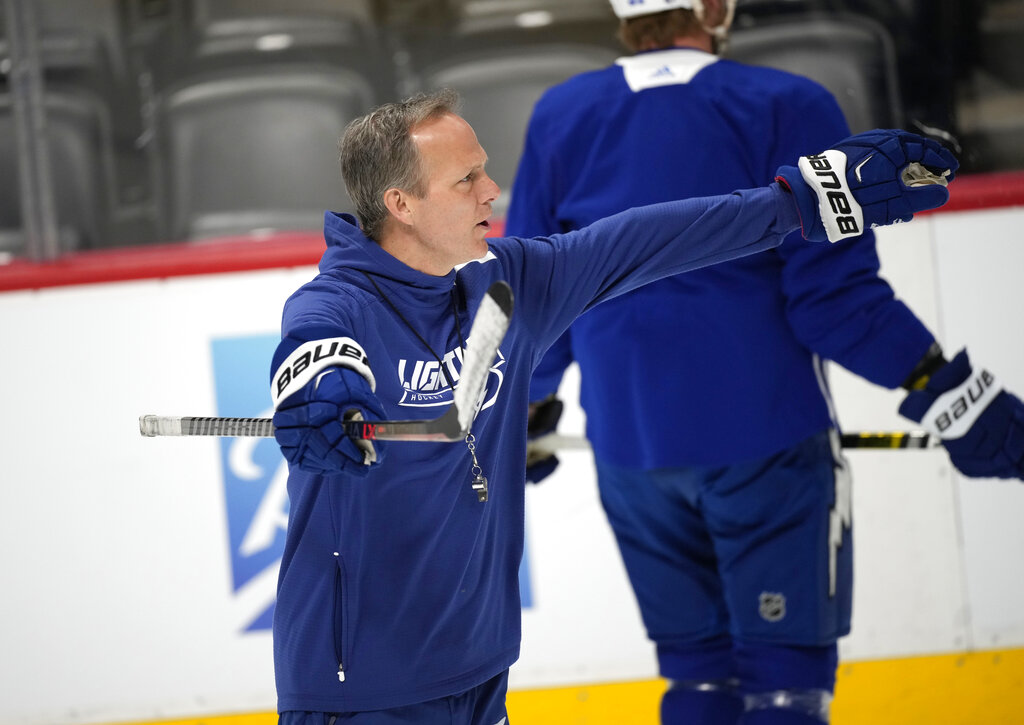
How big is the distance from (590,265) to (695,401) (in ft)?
1.65

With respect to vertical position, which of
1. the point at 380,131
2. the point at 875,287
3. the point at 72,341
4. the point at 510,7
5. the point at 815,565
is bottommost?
the point at 815,565

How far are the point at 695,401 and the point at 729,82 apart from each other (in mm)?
573

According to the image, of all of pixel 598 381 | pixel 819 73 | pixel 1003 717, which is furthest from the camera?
pixel 819 73

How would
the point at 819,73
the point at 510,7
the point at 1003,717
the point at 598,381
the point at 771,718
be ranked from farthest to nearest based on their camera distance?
the point at 510,7 < the point at 819,73 < the point at 1003,717 < the point at 598,381 < the point at 771,718

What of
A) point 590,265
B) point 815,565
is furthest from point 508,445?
point 815,565

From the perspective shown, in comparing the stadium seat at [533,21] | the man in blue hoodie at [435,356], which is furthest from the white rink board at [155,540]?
the man in blue hoodie at [435,356]

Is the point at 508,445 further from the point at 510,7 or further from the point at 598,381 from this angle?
the point at 510,7

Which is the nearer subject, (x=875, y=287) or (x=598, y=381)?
(x=875, y=287)

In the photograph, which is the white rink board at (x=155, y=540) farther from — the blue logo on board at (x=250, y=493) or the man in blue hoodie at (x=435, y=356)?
the man in blue hoodie at (x=435, y=356)

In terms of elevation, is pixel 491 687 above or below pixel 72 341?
below

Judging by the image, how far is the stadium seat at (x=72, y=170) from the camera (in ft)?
11.1

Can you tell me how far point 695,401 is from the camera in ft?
7.50

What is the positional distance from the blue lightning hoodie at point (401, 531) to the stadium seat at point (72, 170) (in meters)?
1.93

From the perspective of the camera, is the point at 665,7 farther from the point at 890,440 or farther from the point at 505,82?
the point at 505,82
